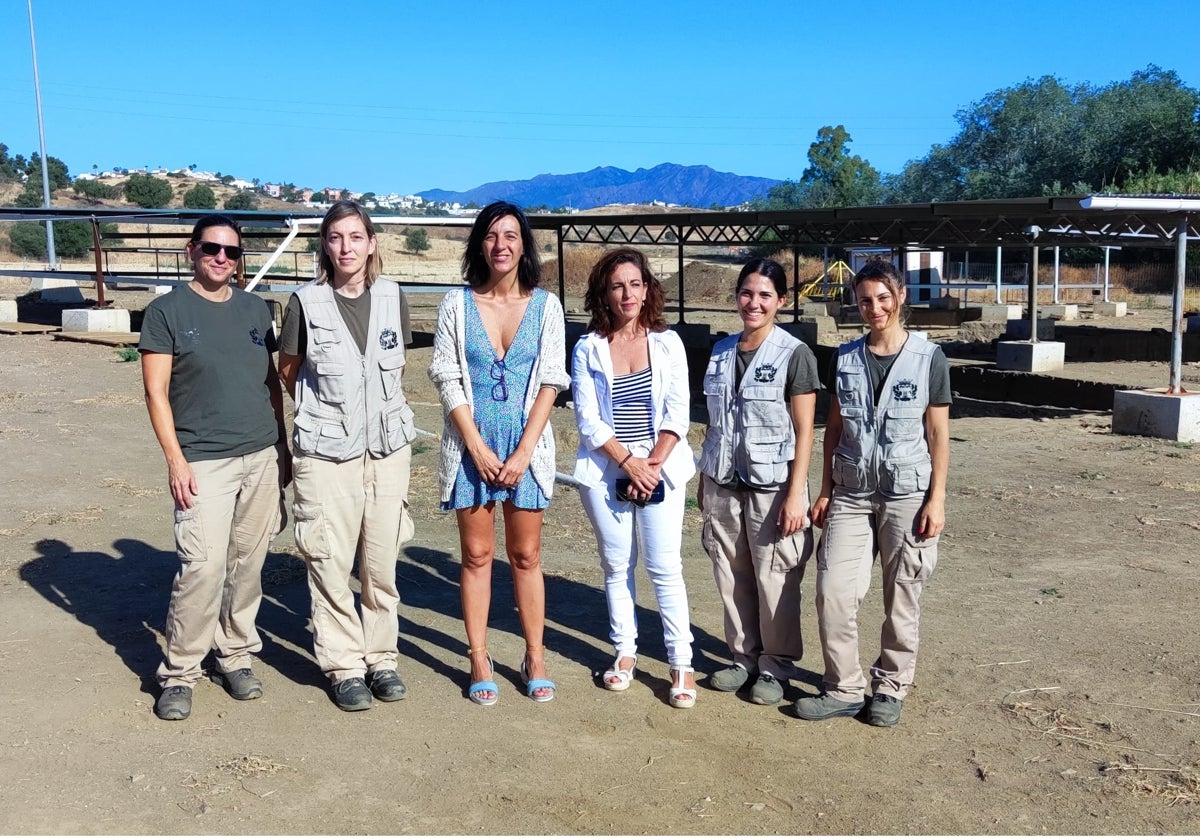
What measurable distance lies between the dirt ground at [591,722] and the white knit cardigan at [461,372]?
0.90m

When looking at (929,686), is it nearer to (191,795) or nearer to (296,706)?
(296,706)

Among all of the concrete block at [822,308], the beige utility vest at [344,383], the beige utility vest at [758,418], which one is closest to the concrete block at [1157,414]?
the beige utility vest at [758,418]

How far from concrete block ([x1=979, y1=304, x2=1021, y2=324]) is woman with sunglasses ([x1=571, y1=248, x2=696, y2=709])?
26789mm

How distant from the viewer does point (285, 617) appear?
5469 millimetres

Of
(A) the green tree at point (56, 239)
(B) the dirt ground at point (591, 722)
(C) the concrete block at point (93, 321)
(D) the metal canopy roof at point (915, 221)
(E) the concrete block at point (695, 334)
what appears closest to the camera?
(B) the dirt ground at point (591, 722)

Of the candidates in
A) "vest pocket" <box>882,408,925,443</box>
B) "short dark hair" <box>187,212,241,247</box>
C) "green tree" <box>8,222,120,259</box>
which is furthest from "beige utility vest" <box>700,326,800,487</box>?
"green tree" <box>8,222,120,259</box>

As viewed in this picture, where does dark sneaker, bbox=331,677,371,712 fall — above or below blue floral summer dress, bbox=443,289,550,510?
below

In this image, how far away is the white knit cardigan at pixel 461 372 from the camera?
416 centimetres

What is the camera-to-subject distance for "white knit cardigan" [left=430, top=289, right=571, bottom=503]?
164 inches

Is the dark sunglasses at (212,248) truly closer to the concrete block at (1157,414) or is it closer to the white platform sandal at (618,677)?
the white platform sandal at (618,677)

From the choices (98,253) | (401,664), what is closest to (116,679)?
(401,664)

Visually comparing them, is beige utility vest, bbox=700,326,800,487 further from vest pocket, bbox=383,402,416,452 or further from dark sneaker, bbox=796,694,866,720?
vest pocket, bbox=383,402,416,452

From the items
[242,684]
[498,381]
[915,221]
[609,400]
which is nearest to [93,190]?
[915,221]

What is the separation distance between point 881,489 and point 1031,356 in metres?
16.7
